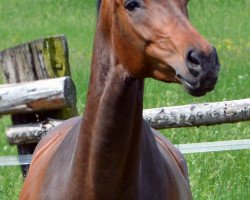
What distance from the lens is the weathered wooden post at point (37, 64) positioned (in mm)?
5801

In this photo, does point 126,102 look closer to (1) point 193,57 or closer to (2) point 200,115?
(1) point 193,57

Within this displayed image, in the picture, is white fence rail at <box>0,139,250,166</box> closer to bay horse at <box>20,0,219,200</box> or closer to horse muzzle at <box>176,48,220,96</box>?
bay horse at <box>20,0,219,200</box>

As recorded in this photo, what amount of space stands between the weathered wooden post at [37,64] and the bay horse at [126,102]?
1496mm

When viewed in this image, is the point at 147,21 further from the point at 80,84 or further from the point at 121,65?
the point at 80,84

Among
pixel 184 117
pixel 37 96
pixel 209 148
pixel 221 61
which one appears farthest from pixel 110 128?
pixel 221 61

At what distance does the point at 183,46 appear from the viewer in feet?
9.98

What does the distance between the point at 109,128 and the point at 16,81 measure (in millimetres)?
2458

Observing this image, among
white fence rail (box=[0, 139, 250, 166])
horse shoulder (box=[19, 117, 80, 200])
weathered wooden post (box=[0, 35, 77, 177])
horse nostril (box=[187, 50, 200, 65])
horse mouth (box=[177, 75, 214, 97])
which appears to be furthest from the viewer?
white fence rail (box=[0, 139, 250, 166])

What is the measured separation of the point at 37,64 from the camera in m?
5.88

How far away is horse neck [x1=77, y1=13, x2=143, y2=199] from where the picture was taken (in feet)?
11.7

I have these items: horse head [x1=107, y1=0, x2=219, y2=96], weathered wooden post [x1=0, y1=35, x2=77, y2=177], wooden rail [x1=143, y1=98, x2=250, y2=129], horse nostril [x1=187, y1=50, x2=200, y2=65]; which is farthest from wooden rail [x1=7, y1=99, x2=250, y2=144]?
horse nostril [x1=187, y1=50, x2=200, y2=65]

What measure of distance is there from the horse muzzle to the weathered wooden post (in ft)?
9.09

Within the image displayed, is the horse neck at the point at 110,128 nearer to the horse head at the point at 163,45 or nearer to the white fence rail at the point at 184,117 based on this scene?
the horse head at the point at 163,45

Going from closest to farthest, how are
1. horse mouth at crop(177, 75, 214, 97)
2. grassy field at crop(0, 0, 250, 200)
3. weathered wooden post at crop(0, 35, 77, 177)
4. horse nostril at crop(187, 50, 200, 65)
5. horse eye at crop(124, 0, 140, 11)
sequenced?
horse nostril at crop(187, 50, 200, 65)
horse mouth at crop(177, 75, 214, 97)
horse eye at crop(124, 0, 140, 11)
weathered wooden post at crop(0, 35, 77, 177)
grassy field at crop(0, 0, 250, 200)
